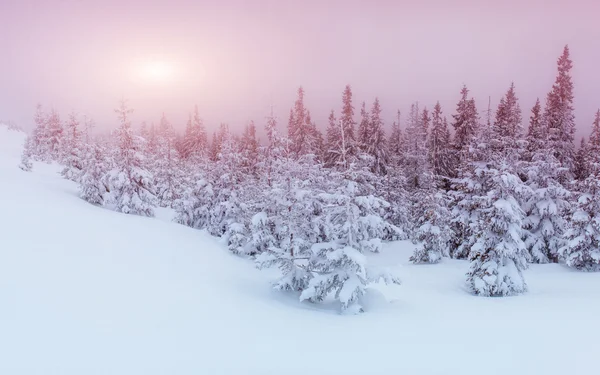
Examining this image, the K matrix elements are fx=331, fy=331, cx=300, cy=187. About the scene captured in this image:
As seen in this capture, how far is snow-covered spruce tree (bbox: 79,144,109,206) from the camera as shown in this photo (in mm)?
28688

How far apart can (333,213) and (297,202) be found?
391 cm

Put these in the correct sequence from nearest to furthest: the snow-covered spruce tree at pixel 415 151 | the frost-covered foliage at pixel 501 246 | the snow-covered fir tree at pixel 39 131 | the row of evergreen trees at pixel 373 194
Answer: the row of evergreen trees at pixel 373 194
the frost-covered foliage at pixel 501 246
the snow-covered spruce tree at pixel 415 151
the snow-covered fir tree at pixel 39 131

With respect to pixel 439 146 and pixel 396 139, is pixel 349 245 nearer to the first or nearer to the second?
pixel 439 146

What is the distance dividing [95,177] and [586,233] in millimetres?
37233

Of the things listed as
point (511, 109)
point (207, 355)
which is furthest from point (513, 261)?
point (511, 109)

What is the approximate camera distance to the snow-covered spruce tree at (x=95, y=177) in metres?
28.7

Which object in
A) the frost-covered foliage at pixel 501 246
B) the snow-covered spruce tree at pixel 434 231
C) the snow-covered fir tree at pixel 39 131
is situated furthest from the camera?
the snow-covered fir tree at pixel 39 131

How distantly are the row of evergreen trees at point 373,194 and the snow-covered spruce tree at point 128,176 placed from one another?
0.11m

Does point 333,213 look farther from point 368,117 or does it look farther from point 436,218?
point 368,117

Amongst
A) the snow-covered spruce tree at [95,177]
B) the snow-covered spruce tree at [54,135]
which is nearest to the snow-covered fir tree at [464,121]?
the snow-covered spruce tree at [95,177]

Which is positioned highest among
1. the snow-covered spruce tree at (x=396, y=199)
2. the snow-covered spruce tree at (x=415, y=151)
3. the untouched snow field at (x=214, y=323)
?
the snow-covered spruce tree at (x=415, y=151)

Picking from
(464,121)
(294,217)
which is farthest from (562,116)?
(294,217)

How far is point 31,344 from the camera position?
6.53 metres

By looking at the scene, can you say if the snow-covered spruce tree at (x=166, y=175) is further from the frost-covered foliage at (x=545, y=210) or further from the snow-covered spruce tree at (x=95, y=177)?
the frost-covered foliage at (x=545, y=210)
